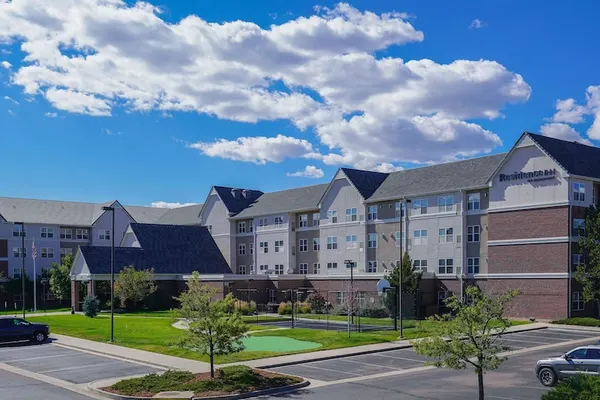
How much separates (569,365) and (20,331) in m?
31.2

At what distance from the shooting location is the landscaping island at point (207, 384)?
73.6 ft

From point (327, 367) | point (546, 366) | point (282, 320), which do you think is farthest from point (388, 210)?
point (546, 366)

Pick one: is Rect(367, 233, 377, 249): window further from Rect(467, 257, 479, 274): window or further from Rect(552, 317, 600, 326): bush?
Rect(552, 317, 600, 326): bush

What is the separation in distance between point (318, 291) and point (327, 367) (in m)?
37.1

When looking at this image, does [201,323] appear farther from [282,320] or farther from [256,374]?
[282,320]

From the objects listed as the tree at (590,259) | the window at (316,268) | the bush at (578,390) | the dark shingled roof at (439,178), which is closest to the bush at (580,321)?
the tree at (590,259)

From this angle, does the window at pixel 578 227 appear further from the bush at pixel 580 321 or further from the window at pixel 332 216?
the window at pixel 332 216

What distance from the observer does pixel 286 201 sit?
77312 millimetres

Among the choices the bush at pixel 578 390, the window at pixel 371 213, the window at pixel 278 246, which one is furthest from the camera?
the window at pixel 278 246

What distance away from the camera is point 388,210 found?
63.3 meters

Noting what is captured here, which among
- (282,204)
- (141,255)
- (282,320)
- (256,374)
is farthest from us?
(282,204)

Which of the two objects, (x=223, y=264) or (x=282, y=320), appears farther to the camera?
(x=223, y=264)

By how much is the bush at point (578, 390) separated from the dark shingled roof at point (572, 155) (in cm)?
3796

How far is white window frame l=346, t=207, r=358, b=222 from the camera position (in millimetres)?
66731
